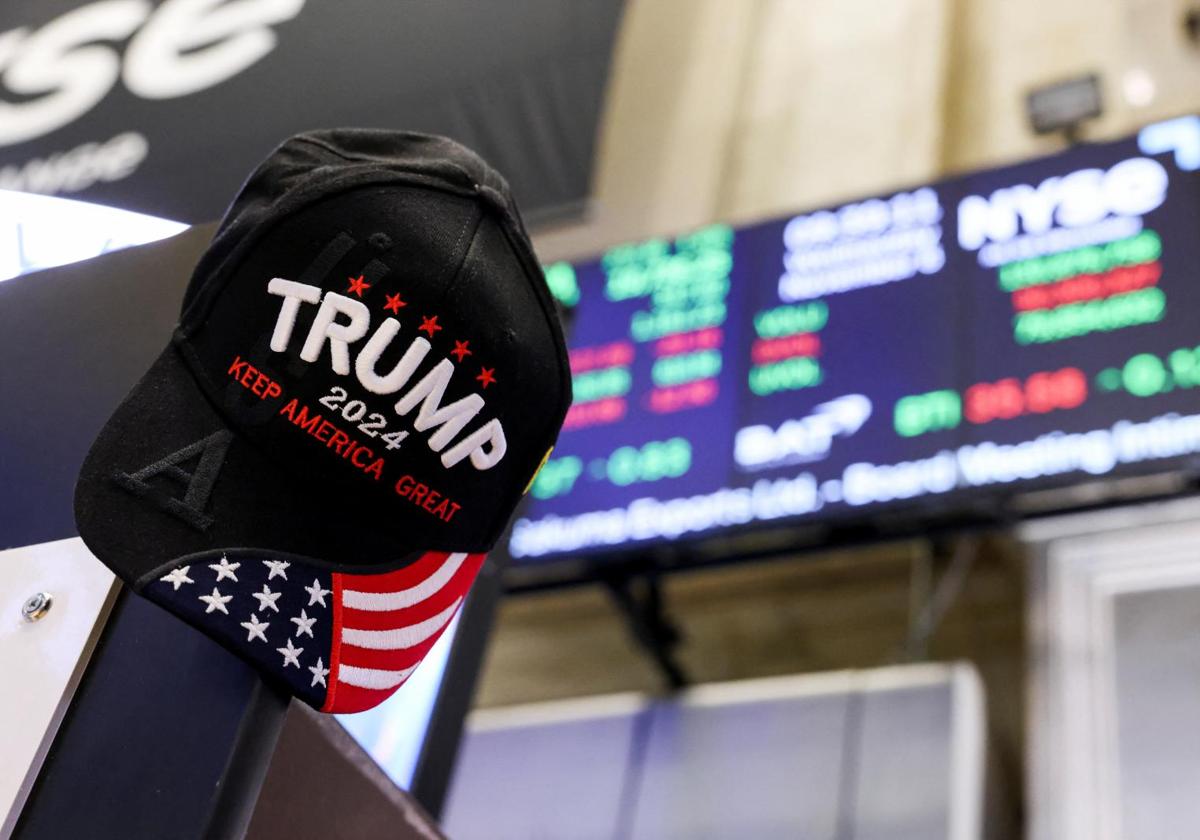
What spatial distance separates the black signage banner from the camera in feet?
4.58

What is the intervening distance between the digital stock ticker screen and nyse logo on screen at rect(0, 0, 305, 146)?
195cm

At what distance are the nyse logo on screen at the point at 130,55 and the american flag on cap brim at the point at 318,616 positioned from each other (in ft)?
2.99

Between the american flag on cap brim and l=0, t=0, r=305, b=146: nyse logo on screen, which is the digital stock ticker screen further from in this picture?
the american flag on cap brim

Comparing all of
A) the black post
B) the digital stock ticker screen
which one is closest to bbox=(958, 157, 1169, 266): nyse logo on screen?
the digital stock ticker screen

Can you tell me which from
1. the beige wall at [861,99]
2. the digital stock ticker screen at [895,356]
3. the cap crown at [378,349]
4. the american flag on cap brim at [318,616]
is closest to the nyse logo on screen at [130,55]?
the cap crown at [378,349]

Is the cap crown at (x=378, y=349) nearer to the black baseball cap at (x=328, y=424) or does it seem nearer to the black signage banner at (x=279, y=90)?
the black baseball cap at (x=328, y=424)

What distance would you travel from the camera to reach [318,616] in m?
0.74

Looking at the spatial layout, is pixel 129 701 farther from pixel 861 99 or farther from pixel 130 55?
pixel 861 99

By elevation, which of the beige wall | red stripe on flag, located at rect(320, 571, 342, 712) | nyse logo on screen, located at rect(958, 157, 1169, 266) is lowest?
the beige wall

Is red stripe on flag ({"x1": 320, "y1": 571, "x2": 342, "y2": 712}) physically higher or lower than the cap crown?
lower

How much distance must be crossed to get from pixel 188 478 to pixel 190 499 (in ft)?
0.04

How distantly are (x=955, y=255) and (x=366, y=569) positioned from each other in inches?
115

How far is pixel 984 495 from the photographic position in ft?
9.80

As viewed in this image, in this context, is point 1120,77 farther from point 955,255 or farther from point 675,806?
point 675,806
